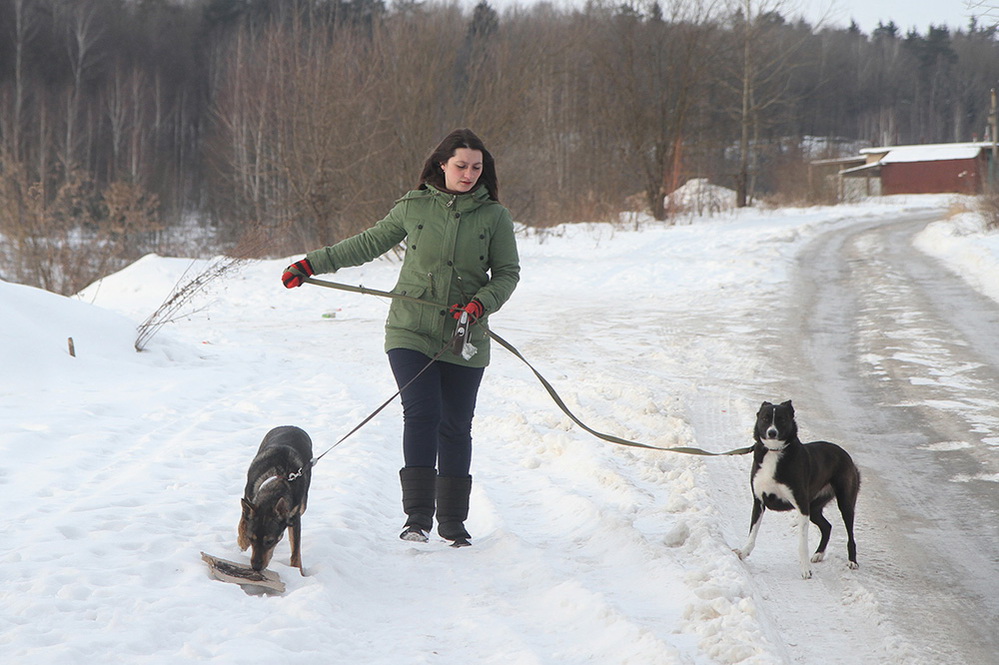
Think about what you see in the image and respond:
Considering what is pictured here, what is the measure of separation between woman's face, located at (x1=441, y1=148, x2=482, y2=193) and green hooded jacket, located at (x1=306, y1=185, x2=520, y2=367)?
0.05 metres

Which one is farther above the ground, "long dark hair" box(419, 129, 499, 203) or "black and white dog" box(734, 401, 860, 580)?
"long dark hair" box(419, 129, 499, 203)

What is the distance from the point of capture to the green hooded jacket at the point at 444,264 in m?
4.21

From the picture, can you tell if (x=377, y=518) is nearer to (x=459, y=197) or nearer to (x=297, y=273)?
(x=297, y=273)

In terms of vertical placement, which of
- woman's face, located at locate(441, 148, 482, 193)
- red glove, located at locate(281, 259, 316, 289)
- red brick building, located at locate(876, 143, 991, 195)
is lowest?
red glove, located at locate(281, 259, 316, 289)

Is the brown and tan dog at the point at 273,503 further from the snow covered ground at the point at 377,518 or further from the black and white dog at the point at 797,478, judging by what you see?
the black and white dog at the point at 797,478

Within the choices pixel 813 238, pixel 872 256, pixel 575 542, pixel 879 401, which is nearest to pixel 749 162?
pixel 813 238

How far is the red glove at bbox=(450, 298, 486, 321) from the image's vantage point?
4055 millimetres

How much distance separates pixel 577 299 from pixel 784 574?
11.1m

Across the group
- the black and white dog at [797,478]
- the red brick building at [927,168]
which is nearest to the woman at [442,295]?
the black and white dog at [797,478]

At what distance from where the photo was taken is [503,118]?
808 inches

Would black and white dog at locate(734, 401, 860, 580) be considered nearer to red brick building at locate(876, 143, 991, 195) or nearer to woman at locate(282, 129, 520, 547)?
woman at locate(282, 129, 520, 547)

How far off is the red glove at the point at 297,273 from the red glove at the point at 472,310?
71cm

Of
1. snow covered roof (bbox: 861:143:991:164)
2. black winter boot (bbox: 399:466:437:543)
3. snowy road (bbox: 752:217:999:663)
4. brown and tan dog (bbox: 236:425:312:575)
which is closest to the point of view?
brown and tan dog (bbox: 236:425:312:575)

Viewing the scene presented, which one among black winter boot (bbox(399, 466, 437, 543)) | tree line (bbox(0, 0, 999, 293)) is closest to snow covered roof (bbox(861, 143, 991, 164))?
tree line (bbox(0, 0, 999, 293))
